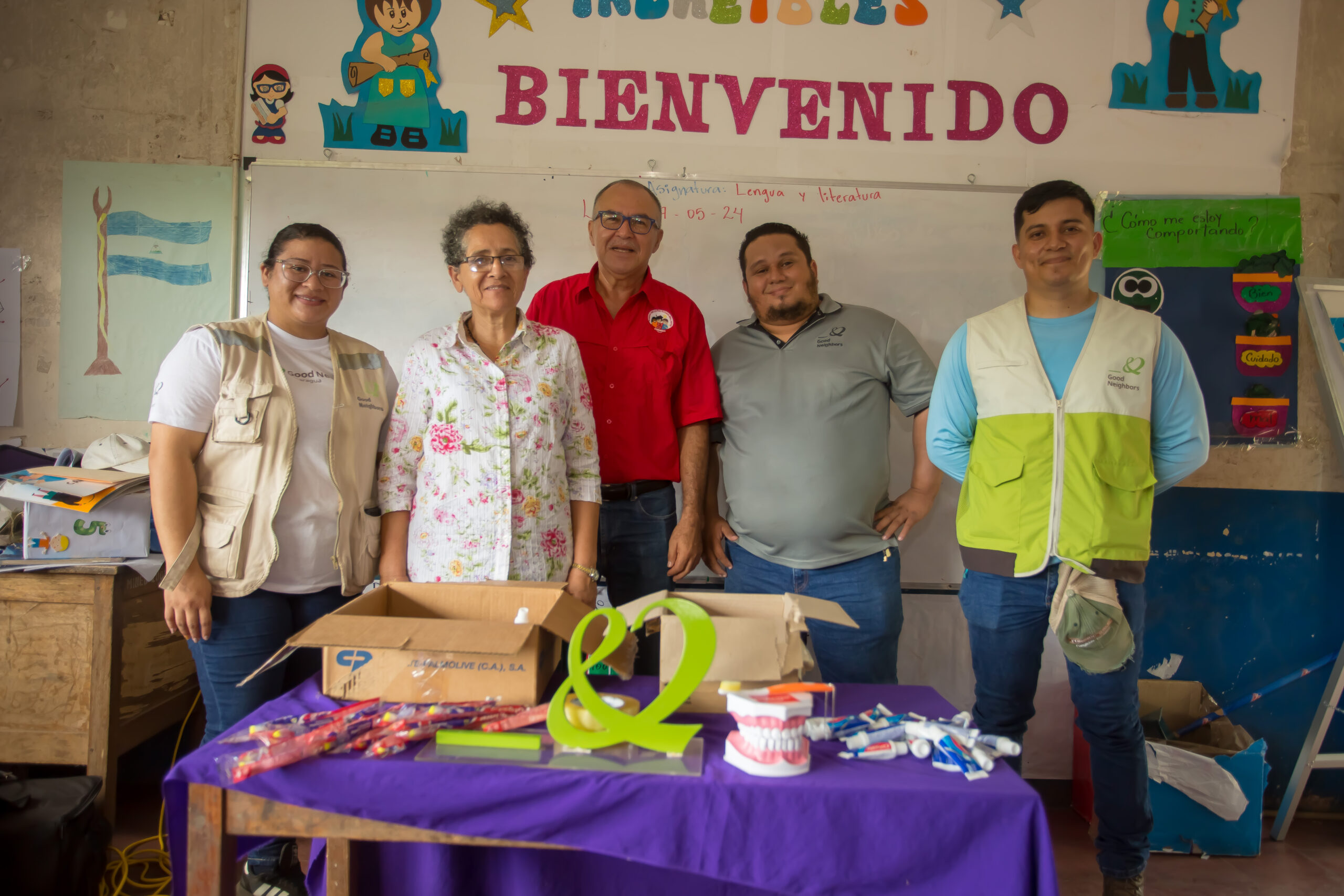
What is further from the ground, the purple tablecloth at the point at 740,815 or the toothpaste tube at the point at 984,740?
the toothpaste tube at the point at 984,740

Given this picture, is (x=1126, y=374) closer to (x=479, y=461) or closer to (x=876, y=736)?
(x=876, y=736)

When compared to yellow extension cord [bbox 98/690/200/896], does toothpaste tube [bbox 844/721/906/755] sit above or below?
above

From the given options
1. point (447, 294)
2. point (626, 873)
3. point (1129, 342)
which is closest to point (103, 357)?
point (447, 294)

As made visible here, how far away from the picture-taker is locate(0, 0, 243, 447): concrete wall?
8.41ft

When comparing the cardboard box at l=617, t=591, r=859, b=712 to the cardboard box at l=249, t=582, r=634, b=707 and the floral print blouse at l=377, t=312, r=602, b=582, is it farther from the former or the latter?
the floral print blouse at l=377, t=312, r=602, b=582

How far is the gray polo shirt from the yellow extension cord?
1687mm

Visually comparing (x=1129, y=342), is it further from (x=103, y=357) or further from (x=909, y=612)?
→ (x=103, y=357)

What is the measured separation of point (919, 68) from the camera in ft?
8.45

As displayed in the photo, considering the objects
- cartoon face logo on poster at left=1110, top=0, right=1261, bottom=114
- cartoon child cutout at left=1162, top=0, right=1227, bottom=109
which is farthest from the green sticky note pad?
cartoon child cutout at left=1162, top=0, right=1227, bottom=109

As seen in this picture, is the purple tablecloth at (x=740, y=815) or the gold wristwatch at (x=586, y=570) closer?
the purple tablecloth at (x=740, y=815)

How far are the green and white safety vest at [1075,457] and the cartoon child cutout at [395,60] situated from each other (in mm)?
2133

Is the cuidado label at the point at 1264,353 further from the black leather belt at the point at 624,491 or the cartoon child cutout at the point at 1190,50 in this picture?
the black leather belt at the point at 624,491

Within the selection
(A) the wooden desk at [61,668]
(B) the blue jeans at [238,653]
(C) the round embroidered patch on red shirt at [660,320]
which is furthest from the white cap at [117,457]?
(C) the round embroidered patch on red shirt at [660,320]

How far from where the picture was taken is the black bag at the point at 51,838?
5.43 ft
